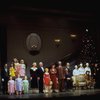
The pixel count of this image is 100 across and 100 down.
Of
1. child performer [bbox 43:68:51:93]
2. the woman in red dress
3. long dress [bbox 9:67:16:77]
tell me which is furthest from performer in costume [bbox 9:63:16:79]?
the woman in red dress

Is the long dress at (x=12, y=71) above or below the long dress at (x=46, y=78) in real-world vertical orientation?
above

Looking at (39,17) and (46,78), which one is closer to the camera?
(46,78)

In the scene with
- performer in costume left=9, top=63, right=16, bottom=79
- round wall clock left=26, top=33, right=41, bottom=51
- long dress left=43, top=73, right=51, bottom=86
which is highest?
round wall clock left=26, top=33, right=41, bottom=51

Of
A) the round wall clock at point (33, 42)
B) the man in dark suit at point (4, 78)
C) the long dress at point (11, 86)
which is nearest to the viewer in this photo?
the long dress at point (11, 86)

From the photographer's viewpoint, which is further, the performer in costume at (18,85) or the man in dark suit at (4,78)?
the man in dark suit at (4,78)

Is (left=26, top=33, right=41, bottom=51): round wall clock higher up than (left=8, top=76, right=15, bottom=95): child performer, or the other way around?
(left=26, top=33, right=41, bottom=51): round wall clock

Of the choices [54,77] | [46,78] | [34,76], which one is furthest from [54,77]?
[34,76]

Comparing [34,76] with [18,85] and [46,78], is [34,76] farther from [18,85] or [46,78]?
[18,85]

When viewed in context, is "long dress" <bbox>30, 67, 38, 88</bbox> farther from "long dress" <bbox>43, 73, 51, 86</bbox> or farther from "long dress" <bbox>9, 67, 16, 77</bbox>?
"long dress" <bbox>9, 67, 16, 77</bbox>

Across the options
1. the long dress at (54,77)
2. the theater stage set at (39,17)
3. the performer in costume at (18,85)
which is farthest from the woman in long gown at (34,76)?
the theater stage set at (39,17)

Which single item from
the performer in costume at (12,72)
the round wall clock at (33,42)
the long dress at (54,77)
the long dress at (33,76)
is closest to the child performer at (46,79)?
the long dress at (54,77)

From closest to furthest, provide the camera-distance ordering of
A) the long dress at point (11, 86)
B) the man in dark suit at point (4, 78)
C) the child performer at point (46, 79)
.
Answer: the long dress at point (11, 86) → the man in dark suit at point (4, 78) → the child performer at point (46, 79)

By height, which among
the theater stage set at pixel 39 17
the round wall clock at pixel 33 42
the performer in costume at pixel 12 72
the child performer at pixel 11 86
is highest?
the theater stage set at pixel 39 17

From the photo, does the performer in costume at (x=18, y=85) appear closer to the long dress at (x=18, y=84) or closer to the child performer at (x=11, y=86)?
the long dress at (x=18, y=84)
